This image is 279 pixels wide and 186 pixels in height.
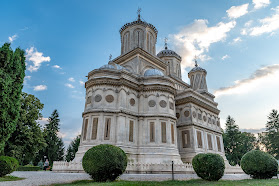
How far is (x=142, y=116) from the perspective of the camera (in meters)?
23.4

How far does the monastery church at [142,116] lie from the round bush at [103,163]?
8752mm

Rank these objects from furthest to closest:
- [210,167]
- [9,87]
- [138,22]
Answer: [138,22] → [9,87] → [210,167]

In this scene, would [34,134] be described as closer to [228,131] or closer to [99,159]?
[99,159]

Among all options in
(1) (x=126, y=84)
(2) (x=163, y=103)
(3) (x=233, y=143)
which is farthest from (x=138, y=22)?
(3) (x=233, y=143)

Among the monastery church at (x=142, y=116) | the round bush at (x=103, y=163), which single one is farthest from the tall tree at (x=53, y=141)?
the round bush at (x=103, y=163)

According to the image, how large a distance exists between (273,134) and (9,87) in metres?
52.0

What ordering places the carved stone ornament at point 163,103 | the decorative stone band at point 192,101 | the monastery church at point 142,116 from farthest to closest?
the decorative stone band at point 192,101, the carved stone ornament at point 163,103, the monastery church at point 142,116

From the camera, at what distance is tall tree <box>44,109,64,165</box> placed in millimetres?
38938

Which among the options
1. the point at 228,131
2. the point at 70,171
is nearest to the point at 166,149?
the point at 70,171

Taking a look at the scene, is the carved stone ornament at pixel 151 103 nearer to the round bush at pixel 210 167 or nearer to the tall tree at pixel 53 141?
the round bush at pixel 210 167

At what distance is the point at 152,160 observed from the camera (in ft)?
68.0

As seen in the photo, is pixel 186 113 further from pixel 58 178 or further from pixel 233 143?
pixel 233 143

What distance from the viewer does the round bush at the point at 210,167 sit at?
36.9 ft

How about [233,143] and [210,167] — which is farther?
[233,143]
